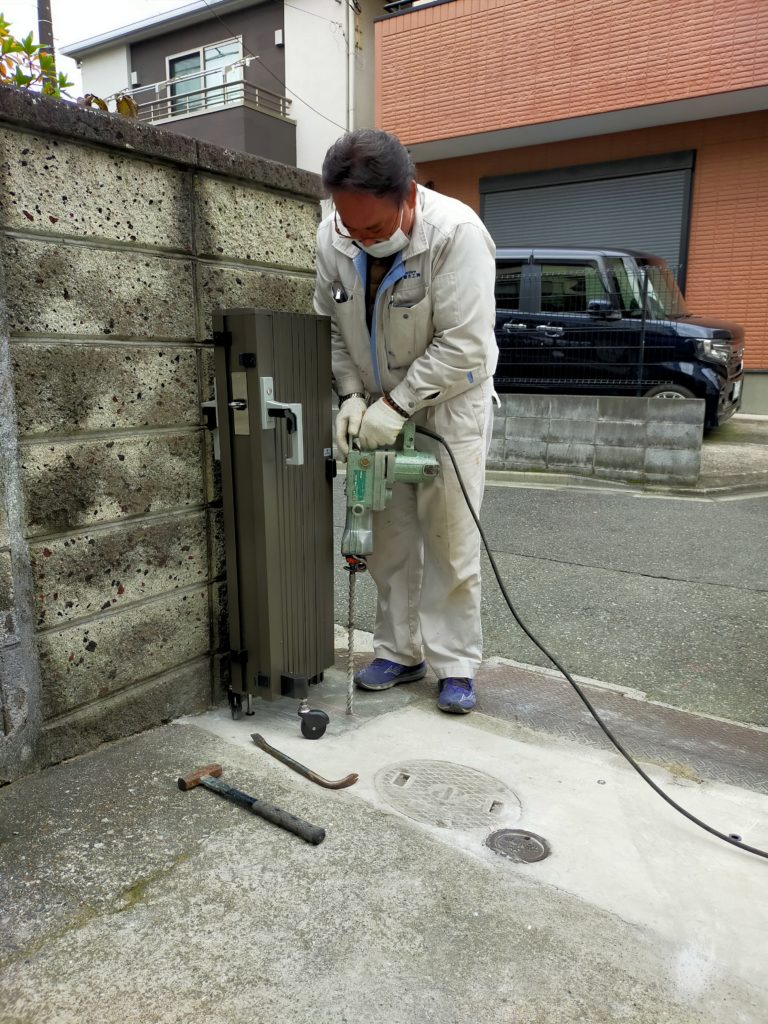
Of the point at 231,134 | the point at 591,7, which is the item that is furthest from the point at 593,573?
the point at 231,134

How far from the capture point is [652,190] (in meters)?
10.8

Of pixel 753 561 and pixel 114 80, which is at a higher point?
pixel 114 80

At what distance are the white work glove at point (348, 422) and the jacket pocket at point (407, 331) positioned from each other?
180mm

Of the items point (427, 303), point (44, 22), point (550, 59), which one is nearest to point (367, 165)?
point (427, 303)

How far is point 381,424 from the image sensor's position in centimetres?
234

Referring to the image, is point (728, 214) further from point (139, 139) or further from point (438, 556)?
point (139, 139)

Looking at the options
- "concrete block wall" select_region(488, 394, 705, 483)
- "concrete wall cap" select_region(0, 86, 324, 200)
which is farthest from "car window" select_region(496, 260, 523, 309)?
"concrete wall cap" select_region(0, 86, 324, 200)

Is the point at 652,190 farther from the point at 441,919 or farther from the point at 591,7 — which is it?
the point at 441,919

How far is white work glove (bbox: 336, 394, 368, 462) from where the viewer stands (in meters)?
2.46

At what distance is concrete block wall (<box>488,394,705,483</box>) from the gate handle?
508 cm

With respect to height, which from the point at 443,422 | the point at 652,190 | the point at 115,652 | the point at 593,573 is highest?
the point at 652,190

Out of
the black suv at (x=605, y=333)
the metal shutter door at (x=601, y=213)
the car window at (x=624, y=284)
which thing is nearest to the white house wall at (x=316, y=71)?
the metal shutter door at (x=601, y=213)

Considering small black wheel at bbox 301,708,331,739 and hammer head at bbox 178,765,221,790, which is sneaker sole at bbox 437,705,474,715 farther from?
hammer head at bbox 178,765,221,790

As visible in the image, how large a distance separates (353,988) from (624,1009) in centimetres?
50
